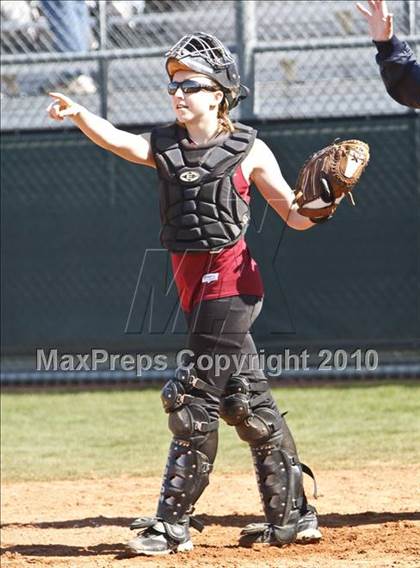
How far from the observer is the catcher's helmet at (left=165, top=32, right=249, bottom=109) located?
4.22 m

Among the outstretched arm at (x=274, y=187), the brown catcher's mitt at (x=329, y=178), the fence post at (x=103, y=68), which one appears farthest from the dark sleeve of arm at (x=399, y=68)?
the fence post at (x=103, y=68)

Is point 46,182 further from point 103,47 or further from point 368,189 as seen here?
point 368,189

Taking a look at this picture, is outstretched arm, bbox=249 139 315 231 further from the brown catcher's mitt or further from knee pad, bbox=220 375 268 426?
knee pad, bbox=220 375 268 426

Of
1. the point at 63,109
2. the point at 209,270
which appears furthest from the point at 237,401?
the point at 63,109

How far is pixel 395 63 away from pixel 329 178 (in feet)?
2.03

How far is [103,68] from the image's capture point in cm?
879

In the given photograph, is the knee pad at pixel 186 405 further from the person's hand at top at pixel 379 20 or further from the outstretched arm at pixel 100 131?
the person's hand at top at pixel 379 20

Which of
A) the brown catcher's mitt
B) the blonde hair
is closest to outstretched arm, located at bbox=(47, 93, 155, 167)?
the blonde hair

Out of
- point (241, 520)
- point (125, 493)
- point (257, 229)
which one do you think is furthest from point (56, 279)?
point (241, 520)

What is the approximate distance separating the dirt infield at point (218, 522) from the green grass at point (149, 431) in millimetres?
342

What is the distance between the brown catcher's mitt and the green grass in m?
2.45

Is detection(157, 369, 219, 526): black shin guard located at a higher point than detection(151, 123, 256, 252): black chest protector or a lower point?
lower

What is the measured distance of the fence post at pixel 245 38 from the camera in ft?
27.1

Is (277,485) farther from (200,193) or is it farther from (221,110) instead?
(221,110)
